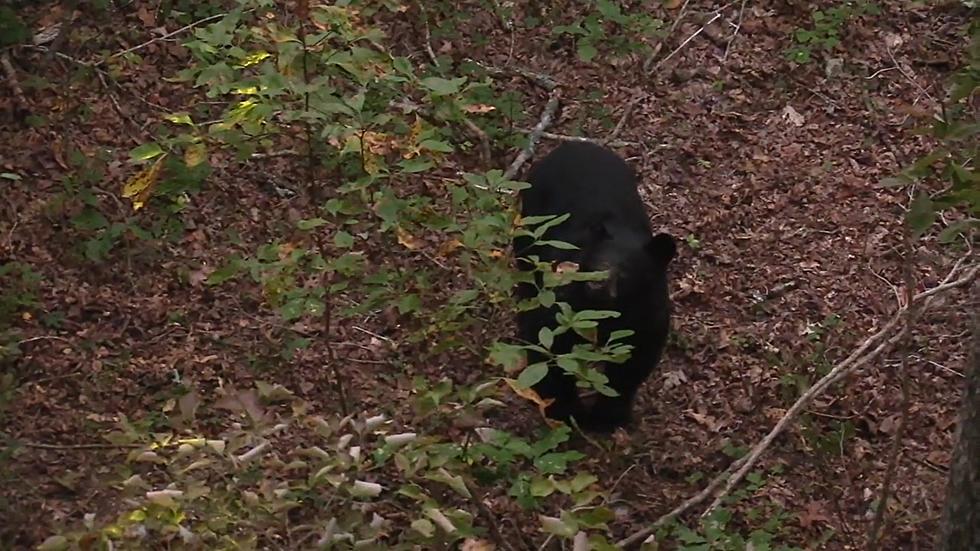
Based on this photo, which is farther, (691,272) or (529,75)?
(529,75)

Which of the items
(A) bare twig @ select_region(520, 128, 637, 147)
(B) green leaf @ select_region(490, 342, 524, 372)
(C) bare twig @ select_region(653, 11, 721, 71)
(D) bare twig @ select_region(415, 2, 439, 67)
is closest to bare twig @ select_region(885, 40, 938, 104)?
(C) bare twig @ select_region(653, 11, 721, 71)

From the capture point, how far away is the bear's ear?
5451 mm

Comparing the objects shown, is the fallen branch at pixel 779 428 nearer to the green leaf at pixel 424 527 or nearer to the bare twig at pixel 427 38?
the green leaf at pixel 424 527

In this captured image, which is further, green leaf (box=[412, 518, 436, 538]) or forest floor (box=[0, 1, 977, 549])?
forest floor (box=[0, 1, 977, 549])

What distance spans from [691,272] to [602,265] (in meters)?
1.66

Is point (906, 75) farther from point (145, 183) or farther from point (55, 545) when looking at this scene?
point (55, 545)

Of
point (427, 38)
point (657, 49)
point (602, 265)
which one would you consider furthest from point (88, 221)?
point (657, 49)

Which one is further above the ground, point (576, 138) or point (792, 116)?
point (576, 138)

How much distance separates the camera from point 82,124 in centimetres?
767

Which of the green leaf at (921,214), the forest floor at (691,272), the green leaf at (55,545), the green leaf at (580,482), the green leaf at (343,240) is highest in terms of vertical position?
the green leaf at (921,214)

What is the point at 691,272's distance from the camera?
6883 mm

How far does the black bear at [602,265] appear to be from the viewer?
5.39m

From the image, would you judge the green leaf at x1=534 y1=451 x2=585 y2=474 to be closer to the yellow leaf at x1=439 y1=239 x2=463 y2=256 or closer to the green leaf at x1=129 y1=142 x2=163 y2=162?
the yellow leaf at x1=439 y1=239 x2=463 y2=256

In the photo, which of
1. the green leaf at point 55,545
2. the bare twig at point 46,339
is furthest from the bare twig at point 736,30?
the green leaf at point 55,545
